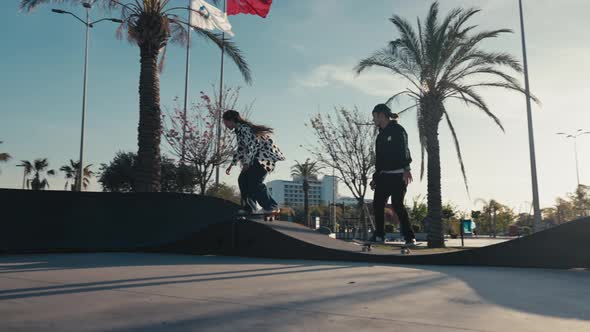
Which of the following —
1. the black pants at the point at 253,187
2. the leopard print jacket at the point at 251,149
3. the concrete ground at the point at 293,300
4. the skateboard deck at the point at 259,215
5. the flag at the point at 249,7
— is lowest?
the concrete ground at the point at 293,300

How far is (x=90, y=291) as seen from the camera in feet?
12.0

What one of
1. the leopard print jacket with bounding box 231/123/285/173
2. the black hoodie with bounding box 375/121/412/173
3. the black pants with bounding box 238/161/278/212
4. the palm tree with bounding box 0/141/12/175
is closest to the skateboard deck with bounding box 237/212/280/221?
the black pants with bounding box 238/161/278/212

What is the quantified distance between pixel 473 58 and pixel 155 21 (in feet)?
39.2

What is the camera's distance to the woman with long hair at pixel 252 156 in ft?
26.1

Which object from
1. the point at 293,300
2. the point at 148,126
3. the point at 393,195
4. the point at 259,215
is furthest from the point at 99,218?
the point at 293,300

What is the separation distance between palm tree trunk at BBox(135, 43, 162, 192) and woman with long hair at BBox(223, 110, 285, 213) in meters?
5.21

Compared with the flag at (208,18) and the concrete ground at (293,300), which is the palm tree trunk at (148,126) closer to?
the flag at (208,18)

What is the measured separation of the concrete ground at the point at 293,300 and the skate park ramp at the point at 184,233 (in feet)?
2.26

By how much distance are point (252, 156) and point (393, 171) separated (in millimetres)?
2739

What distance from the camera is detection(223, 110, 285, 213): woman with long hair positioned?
314 inches

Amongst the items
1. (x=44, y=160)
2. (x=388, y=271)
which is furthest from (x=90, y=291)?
(x=44, y=160)

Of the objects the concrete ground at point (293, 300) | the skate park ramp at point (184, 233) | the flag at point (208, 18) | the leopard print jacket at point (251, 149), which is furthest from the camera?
the flag at point (208, 18)

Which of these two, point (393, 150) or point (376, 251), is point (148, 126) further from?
point (393, 150)

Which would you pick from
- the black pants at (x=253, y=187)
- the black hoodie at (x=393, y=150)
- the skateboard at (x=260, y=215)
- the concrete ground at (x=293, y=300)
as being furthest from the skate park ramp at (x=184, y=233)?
the black hoodie at (x=393, y=150)
